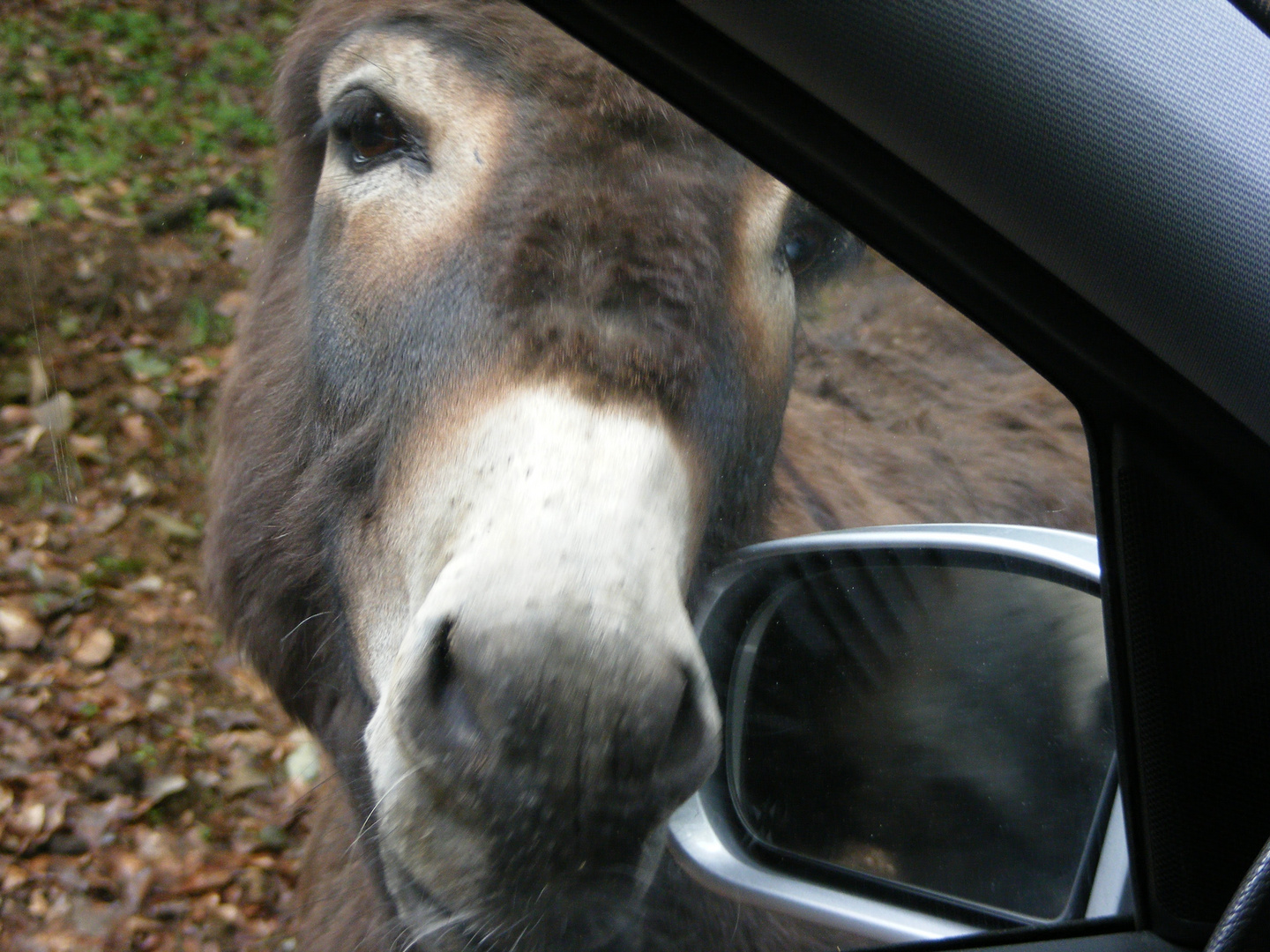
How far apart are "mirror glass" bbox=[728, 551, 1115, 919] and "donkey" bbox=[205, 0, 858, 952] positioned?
0.49 ft

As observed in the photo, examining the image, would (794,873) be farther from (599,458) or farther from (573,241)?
(573,241)

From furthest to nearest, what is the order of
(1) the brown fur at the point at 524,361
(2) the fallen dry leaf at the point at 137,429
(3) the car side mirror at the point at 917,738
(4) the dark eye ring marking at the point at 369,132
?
1. (2) the fallen dry leaf at the point at 137,429
2. (4) the dark eye ring marking at the point at 369,132
3. (1) the brown fur at the point at 524,361
4. (3) the car side mirror at the point at 917,738

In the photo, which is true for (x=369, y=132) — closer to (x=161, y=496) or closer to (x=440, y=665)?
(x=440, y=665)

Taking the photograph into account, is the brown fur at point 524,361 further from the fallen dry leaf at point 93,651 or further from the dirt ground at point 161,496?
the fallen dry leaf at point 93,651

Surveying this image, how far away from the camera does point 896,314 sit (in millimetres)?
1110

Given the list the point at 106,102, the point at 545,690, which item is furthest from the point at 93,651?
the point at 545,690

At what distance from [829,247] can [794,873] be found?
0.73 metres

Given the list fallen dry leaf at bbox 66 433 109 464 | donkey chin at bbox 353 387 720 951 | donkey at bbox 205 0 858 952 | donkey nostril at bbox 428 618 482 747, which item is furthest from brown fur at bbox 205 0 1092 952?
donkey nostril at bbox 428 618 482 747

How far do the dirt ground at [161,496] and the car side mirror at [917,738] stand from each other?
19 centimetres

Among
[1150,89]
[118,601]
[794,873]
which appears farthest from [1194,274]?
[118,601]

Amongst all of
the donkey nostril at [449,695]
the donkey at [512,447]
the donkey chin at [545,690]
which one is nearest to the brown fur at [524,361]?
the donkey at [512,447]

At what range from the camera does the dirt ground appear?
150 centimetres

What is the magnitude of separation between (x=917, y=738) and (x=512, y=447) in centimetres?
53

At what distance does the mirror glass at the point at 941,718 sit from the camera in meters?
0.98
